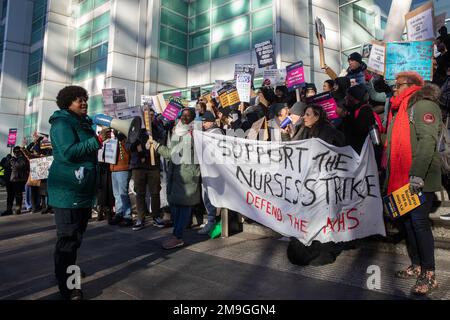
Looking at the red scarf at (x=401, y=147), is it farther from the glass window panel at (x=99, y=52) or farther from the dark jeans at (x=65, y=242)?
the glass window panel at (x=99, y=52)

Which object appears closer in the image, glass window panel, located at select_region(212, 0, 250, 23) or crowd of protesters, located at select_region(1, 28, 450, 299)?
crowd of protesters, located at select_region(1, 28, 450, 299)

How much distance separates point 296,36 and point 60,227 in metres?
14.6

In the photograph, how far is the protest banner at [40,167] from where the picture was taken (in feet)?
29.8

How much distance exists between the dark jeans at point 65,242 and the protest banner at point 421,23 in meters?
5.83

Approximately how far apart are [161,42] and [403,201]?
717 inches

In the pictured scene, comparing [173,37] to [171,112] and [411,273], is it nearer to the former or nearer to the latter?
[171,112]

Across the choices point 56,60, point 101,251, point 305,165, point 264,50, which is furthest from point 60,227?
point 56,60

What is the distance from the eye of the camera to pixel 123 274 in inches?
153

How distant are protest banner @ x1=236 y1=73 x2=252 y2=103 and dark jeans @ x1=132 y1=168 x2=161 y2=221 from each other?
2.49m

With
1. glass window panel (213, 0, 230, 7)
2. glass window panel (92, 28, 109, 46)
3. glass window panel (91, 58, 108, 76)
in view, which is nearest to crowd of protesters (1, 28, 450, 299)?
glass window panel (213, 0, 230, 7)

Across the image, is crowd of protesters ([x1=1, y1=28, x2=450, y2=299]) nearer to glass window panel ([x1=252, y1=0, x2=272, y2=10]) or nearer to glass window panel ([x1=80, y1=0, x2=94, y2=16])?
glass window panel ([x1=252, y1=0, x2=272, y2=10])

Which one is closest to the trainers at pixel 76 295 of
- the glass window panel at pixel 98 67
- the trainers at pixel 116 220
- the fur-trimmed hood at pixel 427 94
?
the fur-trimmed hood at pixel 427 94

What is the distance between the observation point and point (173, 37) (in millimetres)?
19750

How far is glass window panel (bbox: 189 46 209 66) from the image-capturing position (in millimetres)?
19141
